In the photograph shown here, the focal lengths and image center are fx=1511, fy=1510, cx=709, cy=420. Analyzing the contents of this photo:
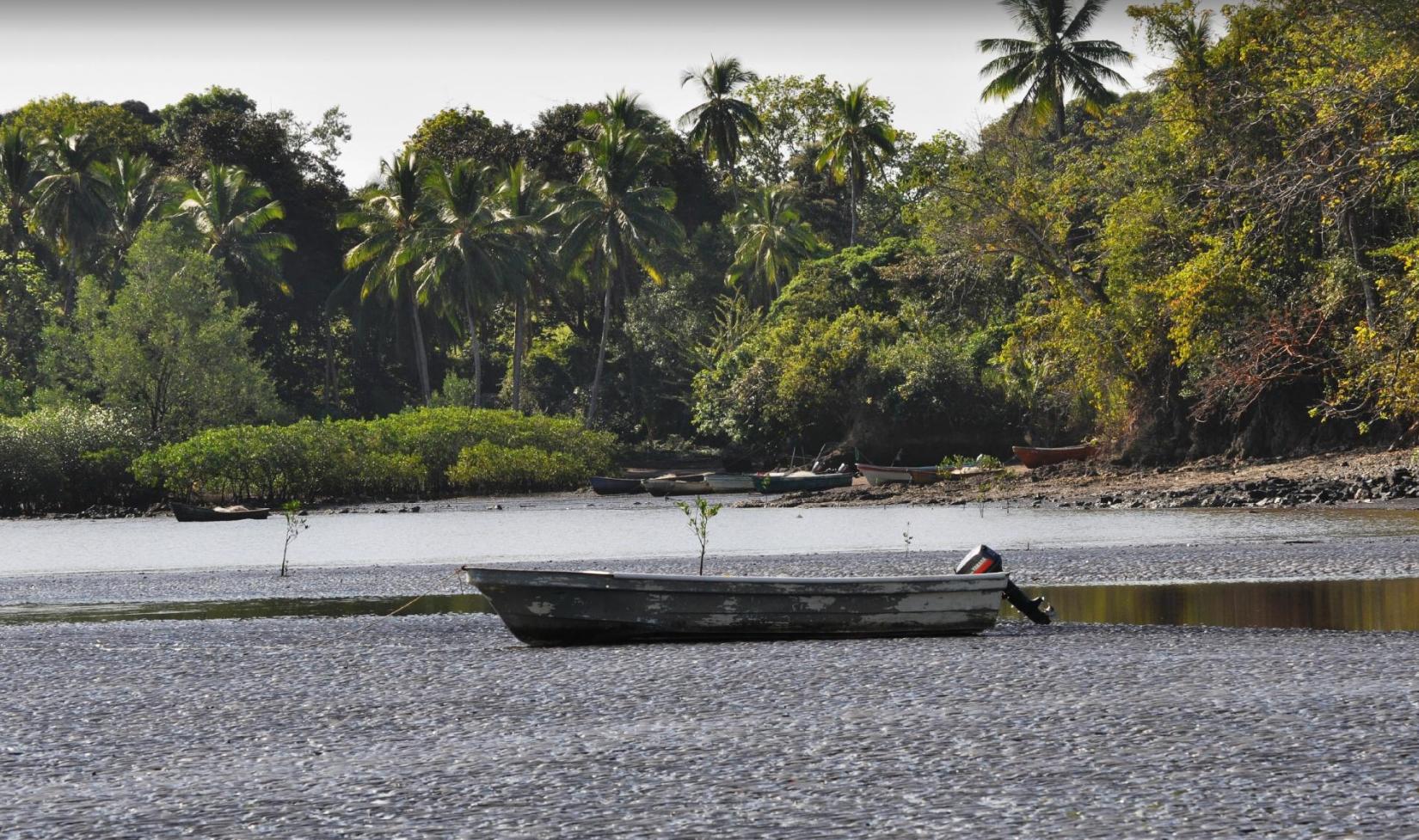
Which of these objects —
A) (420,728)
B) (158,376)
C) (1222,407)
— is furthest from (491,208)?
(420,728)

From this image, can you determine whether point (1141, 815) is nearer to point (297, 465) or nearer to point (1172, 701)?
point (1172, 701)

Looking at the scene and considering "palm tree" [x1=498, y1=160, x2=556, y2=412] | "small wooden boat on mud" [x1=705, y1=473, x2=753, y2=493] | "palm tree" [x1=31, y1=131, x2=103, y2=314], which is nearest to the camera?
"small wooden boat on mud" [x1=705, y1=473, x2=753, y2=493]

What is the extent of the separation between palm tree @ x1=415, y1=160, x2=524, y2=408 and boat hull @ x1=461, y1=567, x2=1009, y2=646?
152 feet

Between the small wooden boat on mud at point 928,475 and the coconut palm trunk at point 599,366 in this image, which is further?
the coconut palm trunk at point 599,366

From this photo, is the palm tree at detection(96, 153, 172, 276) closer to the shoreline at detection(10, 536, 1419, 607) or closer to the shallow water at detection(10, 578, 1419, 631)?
the shoreline at detection(10, 536, 1419, 607)

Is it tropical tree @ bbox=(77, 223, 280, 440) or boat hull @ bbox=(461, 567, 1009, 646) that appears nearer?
boat hull @ bbox=(461, 567, 1009, 646)

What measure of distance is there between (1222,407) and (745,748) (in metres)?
34.1

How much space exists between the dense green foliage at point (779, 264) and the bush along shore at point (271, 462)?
224mm

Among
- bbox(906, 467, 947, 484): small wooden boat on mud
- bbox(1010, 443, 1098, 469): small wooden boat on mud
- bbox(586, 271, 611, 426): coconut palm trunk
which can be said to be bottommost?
bbox(906, 467, 947, 484): small wooden boat on mud

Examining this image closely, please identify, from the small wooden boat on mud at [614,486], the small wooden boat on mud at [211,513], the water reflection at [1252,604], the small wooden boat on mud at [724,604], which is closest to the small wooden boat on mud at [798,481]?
the small wooden boat on mud at [614,486]

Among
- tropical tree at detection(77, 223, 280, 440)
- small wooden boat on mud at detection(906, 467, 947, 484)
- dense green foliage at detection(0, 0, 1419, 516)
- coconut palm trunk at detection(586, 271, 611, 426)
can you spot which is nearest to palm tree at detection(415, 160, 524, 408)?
dense green foliage at detection(0, 0, 1419, 516)

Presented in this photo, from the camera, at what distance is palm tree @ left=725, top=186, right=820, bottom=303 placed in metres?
65.6

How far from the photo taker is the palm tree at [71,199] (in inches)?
2377

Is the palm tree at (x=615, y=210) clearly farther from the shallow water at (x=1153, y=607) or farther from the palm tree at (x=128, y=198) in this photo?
the shallow water at (x=1153, y=607)
